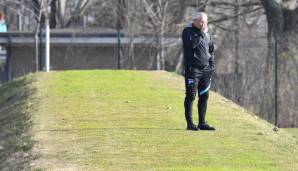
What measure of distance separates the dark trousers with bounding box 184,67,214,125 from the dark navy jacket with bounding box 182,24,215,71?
0.29ft

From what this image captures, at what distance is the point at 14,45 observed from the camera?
36.1m

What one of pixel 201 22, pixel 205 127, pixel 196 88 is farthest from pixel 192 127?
pixel 201 22

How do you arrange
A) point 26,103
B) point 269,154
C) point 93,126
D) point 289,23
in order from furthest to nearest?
point 289,23 < point 26,103 < point 93,126 < point 269,154

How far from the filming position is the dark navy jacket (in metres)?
13.2

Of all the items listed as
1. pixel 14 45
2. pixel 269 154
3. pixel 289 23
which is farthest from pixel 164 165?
pixel 14 45

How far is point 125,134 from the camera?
1326 cm

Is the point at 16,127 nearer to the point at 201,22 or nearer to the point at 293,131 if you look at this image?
the point at 201,22

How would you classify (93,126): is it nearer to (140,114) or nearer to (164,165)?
(140,114)

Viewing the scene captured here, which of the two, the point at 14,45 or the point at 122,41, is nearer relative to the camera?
the point at 122,41

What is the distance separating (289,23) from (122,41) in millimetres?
7601

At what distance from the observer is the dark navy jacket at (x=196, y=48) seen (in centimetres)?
1320

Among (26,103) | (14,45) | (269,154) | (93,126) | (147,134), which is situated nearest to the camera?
(269,154)

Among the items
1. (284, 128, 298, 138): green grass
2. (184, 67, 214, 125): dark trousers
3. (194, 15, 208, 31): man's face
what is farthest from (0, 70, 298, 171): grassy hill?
(284, 128, 298, 138): green grass

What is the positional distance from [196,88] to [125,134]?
4.31 feet
